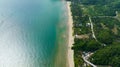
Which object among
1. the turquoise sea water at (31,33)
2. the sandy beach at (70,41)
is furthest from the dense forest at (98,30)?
the turquoise sea water at (31,33)

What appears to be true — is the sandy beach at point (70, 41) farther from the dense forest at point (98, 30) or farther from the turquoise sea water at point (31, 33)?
the turquoise sea water at point (31, 33)

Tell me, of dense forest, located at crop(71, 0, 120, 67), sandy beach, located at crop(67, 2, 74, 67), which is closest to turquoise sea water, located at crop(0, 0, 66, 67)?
sandy beach, located at crop(67, 2, 74, 67)

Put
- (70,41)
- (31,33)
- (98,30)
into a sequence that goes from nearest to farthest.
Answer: (70,41)
(31,33)
(98,30)

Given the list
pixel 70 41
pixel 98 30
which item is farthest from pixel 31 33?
pixel 98 30

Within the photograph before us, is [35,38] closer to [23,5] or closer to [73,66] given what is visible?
[73,66]

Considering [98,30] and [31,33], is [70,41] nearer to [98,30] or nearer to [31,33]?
[98,30]

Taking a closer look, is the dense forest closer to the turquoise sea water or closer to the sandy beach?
the sandy beach

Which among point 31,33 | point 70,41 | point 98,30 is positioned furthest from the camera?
point 98,30

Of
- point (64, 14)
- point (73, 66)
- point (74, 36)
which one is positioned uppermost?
point (64, 14)

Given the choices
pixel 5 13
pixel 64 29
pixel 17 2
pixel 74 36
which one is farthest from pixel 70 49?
pixel 17 2
